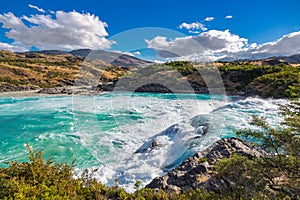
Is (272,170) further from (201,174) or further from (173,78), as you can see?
(173,78)

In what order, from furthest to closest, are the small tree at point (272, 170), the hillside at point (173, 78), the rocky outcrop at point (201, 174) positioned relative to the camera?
the hillside at point (173, 78), the rocky outcrop at point (201, 174), the small tree at point (272, 170)

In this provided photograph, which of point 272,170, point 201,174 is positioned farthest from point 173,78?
point 272,170

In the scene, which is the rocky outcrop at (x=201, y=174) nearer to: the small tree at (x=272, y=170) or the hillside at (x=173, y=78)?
the small tree at (x=272, y=170)

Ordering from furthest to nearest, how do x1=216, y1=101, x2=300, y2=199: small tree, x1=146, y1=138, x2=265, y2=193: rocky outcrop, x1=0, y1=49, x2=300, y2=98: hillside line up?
x1=0, y1=49, x2=300, y2=98: hillside, x1=146, y1=138, x2=265, y2=193: rocky outcrop, x1=216, y1=101, x2=300, y2=199: small tree

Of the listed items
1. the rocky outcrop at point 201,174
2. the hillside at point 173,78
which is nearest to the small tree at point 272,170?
the rocky outcrop at point 201,174

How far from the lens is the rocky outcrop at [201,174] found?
16.1ft

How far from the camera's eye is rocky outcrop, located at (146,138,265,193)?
16.1ft

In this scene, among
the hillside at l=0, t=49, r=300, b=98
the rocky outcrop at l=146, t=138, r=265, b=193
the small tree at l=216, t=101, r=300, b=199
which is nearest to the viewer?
the small tree at l=216, t=101, r=300, b=199

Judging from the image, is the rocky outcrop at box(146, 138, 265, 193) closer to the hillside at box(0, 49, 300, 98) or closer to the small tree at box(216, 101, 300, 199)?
the small tree at box(216, 101, 300, 199)

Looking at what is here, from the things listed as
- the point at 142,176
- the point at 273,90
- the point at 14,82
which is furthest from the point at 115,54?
the point at 14,82

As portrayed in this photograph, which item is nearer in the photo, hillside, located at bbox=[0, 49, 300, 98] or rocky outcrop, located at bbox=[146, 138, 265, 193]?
rocky outcrop, located at bbox=[146, 138, 265, 193]

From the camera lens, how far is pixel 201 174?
5.25m

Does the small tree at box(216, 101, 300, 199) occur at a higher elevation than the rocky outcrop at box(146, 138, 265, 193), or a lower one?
higher

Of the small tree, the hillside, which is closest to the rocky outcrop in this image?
the small tree
